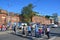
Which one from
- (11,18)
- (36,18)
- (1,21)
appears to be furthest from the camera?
(36,18)

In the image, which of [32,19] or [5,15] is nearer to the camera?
[5,15]

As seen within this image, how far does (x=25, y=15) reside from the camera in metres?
85.0

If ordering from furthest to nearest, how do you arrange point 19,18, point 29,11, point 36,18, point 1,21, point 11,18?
point 36,18
point 29,11
point 19,18
point 11,18
point 1,21

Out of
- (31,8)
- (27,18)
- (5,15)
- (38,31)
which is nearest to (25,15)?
(27,18)

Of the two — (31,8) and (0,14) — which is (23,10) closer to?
(31,8)

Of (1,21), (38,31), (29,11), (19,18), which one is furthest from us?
(29,11)

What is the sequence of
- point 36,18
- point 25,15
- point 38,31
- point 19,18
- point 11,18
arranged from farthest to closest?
1. point 36,18
2. point 25,15
3. point 19,18
4. point 11,18
5. point 38,31

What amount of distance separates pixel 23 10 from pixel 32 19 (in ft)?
23.7

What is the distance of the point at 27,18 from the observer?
285 feet

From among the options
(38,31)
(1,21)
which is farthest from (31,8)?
(38,31)

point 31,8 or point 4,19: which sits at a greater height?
point 31,8

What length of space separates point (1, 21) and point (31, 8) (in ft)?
103

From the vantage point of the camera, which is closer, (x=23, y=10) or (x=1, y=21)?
(x=1, y=21)

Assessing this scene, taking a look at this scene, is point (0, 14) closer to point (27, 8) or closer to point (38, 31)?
point (27, 8)
